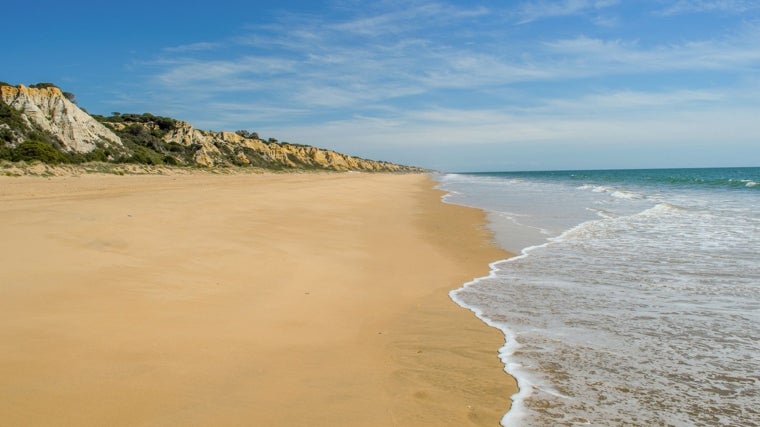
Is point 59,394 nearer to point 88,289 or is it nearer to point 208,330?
point 208,330

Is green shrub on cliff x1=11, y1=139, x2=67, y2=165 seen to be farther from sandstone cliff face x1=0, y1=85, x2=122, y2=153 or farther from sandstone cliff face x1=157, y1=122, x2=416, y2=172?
sandstone cliff face x1=157, y1=122, x2=416, y2=172

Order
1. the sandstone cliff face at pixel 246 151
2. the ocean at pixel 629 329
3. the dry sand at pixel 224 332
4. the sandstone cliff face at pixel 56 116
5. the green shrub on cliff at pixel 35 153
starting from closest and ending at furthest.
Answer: the dry sand at pixel 224 332, the ocean at pixel 629 329, the green shrub on cliff at pixel 35 153, the sandstone cliff face at pixel 56 116, the sandstone cliff face at pixel 246 151

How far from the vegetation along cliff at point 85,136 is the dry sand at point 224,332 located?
25750mm

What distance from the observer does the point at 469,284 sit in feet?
22.7

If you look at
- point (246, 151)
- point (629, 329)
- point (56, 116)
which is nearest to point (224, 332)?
point (629, 329)

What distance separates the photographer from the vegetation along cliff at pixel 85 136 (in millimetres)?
30906

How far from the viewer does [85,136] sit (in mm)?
37656

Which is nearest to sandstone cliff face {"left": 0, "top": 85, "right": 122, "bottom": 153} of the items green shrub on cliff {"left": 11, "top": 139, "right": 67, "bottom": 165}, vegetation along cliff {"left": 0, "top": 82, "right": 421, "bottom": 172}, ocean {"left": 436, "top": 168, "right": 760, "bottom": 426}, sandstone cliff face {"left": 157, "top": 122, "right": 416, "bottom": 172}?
vegetation along cliff {"left": 0, "top": 82, "right": 421, "bottom": 172}

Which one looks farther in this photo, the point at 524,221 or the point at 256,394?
the point at 524,221

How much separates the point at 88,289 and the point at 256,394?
275 centimetres

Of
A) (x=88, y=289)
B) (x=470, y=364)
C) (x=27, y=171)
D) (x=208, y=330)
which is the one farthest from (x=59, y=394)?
(x=27, y=171)

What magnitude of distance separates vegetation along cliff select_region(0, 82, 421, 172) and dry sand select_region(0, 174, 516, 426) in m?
25.7

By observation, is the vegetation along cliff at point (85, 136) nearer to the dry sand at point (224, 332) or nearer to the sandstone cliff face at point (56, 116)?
the sandstone cliff face at point (56, 116)

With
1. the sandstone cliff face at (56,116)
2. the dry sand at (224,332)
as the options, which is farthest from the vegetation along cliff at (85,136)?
the dry sand at (224,332)
